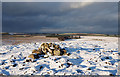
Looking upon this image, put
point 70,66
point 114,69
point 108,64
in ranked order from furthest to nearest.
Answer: point 108,64
point 70,66
point 114,69

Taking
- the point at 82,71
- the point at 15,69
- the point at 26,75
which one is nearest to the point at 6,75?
the point at 15,69

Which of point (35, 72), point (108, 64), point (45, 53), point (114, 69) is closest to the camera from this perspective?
point (35, 72)

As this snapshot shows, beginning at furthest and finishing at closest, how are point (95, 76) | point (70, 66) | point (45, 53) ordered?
point (45, 53), point (70, 66), point (95, 76)

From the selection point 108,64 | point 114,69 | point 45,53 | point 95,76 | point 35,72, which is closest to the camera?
point 95,76

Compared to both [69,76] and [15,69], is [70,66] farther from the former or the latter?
[15,69]

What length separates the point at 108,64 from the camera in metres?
5.83

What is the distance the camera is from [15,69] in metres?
5.24

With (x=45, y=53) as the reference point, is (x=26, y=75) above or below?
below

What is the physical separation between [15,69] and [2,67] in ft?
3.02

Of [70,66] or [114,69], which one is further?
[70,66]

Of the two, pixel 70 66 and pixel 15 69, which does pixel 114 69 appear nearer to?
pixel 70 66

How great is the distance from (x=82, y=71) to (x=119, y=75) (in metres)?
1.89

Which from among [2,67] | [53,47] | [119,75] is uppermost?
[53,47]

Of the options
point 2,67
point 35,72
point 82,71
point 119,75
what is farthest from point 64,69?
point 2,67
